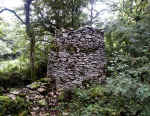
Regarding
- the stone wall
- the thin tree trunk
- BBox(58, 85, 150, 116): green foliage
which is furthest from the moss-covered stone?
the thin tree trunk

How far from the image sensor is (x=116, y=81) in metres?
2.00

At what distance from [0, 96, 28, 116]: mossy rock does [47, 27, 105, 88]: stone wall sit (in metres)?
1.49

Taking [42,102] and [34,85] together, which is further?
[34,85]

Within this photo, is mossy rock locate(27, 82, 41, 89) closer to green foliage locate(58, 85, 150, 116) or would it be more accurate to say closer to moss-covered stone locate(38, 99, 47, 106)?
moss-covered stone locate(38, 99, 47, 106)

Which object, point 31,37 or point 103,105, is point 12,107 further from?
point 31,37

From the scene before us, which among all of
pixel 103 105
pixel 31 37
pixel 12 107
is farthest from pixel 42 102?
pixel 31 37

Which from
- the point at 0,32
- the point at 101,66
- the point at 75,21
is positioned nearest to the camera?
the point at 101,66

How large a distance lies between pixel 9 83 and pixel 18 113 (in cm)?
288

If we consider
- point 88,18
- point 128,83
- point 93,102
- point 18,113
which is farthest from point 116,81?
point 88,18

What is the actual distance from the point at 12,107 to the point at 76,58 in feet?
7.89

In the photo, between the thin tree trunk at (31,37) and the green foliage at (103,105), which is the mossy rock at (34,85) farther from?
the thin tree trunk at (31,37)

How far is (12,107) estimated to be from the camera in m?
2.53

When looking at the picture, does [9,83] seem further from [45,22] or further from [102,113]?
[102,113]

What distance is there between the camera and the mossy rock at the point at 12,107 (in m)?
2.38
